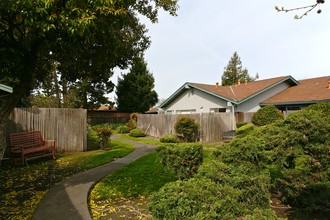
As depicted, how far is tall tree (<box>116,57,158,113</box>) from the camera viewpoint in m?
31.6

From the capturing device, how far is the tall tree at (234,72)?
4350 centimetres

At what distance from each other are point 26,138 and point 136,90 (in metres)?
22.5

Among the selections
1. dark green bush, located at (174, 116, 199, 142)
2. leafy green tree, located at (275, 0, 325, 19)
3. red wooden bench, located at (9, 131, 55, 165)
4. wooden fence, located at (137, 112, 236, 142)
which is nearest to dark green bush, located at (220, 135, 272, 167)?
leafy green tree, located at (275, 0, 325, 19)

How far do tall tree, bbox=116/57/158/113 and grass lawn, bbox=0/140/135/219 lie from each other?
2167 centimetres

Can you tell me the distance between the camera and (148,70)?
33250 mm

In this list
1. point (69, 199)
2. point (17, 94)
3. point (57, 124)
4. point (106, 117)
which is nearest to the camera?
point (69, 199)

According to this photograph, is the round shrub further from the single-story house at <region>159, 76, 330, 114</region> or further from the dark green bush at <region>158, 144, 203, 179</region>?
the single-story house at <region>159, 76, 330, 114</region>

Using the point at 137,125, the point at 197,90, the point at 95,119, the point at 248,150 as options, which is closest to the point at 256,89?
the point at 197,90

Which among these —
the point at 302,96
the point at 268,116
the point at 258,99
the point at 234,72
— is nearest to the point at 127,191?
the point at 268,116

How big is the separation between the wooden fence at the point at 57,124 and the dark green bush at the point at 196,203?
10310 millimetres

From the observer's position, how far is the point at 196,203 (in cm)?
196

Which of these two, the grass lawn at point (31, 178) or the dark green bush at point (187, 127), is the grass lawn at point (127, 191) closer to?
the grass lawn at point (31, 178)

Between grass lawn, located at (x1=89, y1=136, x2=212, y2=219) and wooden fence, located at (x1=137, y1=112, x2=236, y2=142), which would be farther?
wooden fence, located at (x1=137, y1=112, x2=236, y2=142)

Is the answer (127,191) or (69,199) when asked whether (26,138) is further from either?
(127,191)
